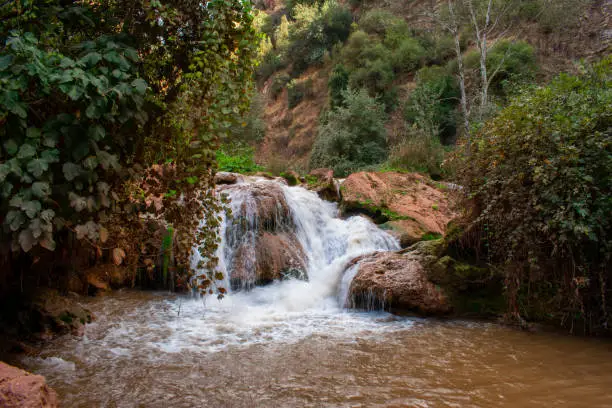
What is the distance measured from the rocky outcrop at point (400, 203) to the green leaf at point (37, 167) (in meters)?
7.45

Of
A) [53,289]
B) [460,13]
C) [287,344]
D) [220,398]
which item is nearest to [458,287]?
[287,344]

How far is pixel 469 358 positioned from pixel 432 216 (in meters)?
6.12

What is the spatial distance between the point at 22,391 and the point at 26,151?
4.71 feet

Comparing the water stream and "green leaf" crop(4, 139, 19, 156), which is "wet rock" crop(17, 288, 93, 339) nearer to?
the water stream

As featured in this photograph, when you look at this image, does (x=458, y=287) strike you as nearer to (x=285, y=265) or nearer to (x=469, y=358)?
(x=469, y=358)

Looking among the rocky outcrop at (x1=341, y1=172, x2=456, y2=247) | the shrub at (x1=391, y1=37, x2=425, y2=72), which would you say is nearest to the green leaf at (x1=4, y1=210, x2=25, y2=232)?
the rocky outcrop at (x1=341, y1=172, x2=456, y2=247)

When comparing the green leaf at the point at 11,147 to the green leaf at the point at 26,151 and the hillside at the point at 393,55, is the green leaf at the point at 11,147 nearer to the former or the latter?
the green leaf at the point at 26,151

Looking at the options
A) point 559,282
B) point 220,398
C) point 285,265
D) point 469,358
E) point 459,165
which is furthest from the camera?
point 285,265

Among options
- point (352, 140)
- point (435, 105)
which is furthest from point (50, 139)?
point (435, 105)

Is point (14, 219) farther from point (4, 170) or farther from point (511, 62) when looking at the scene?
point (511, 62)

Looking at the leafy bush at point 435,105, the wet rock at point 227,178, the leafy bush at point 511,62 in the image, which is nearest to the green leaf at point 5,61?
the wet rock at point 227,178

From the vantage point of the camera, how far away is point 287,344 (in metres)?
4.66

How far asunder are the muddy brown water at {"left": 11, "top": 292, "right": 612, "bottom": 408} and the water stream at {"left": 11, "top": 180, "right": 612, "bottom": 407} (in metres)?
0.01

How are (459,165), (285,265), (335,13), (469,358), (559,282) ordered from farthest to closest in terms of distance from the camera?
(335,13) < (285,265) < (459,165) < (559,282) < (469,358)
